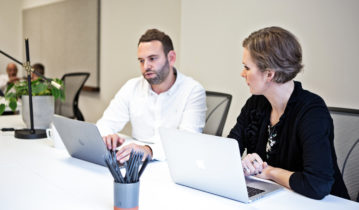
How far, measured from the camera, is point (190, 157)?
1165mm

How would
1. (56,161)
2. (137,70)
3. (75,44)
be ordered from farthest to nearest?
1. (75,44)
2. (137,70)
3. (56,161)

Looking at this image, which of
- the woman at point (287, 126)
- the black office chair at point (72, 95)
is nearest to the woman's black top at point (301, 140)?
the woman at point (287, 126)

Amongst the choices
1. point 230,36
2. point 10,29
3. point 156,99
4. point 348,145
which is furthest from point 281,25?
point 10,29

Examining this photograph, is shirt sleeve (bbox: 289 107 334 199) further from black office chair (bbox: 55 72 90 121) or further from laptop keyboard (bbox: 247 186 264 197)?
black office chair (bbox: 55 72 90 121)

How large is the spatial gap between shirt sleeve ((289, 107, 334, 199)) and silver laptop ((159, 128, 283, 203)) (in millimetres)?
99

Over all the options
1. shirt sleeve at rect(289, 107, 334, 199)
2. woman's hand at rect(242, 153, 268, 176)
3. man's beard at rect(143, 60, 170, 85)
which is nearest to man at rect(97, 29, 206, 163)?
man's beard at rect(143, 60, 170, 85)

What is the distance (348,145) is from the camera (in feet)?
4.68

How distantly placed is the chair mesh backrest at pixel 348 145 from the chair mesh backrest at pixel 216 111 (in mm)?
569

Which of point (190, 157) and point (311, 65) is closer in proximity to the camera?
point (190, 157)

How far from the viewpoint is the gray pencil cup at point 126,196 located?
0.95 meters

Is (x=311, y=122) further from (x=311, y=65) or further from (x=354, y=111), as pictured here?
(x=311, y=65)

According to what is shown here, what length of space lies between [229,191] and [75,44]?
14.0 feet

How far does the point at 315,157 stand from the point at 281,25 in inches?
52.3

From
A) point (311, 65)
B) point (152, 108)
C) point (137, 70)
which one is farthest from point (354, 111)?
point (137, 70)
